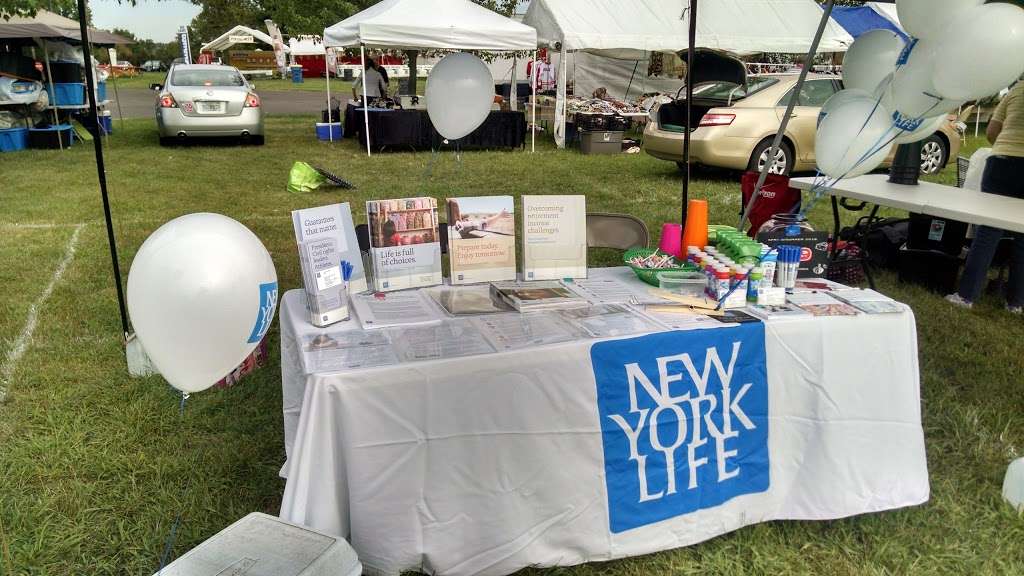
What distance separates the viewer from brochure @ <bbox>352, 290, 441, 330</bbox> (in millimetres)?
2059

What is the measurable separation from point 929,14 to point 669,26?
33.6 ft

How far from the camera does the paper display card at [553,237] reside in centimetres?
242

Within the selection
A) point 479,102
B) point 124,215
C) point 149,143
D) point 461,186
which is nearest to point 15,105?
point 149,143

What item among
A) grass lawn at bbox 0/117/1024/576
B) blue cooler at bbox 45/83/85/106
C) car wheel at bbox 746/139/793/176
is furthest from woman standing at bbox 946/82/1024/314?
blue cooler at bbox 45/83/85/106

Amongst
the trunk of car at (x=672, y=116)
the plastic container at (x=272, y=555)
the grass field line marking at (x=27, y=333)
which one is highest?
the trunk of car at (x=672, y=116)

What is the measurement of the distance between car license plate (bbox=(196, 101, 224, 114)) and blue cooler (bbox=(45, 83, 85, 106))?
227cm

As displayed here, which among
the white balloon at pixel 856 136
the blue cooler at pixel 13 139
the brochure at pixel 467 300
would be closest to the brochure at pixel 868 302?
the white balloon at pixel 856 136

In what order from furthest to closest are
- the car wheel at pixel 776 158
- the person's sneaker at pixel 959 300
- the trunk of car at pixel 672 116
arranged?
1. the trunk of car at pixel 672 116
2. the car wheel at pixel 776 158
3. the person's sneaker at pixel 959 300

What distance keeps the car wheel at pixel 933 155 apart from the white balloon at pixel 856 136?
766 centimetres

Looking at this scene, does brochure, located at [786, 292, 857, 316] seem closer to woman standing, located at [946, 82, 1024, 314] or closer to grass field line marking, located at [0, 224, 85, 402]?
woman standing, located at [946, 82, 1024, 314]

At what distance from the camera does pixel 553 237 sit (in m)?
2.49

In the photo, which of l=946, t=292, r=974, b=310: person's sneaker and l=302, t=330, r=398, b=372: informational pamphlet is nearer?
l=302, t=330, r=398, b=372: informational pamphlet

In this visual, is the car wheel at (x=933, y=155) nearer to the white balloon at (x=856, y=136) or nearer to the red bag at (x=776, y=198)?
the red bag at (x=776, y=198)

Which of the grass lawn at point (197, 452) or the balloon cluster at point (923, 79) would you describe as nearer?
the balloon cluster at point (923, 79)
